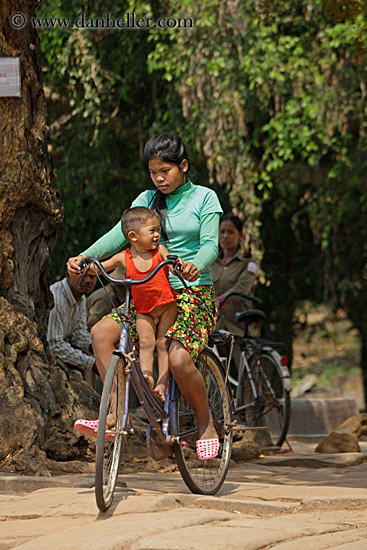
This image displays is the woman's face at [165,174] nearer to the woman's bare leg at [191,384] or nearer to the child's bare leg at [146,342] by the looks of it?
the child's bare leg at [146,342]

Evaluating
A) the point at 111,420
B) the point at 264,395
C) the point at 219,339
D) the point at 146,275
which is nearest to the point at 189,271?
the point at 146,275

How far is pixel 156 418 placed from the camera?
477 centimetres

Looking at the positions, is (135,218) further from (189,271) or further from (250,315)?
(250,315)

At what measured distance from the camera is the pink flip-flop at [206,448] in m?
4.84

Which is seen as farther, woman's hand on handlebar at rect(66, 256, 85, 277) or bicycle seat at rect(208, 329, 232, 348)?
bicycle seat at rect(208, 329, 232, 348)

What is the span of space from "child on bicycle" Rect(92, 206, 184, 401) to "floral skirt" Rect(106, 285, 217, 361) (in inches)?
2.6

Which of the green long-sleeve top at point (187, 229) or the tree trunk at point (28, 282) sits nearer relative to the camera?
the green long-sleeve top at point (187, 229)

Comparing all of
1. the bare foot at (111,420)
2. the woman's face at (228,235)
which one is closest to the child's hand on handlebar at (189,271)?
the bare foot at (111,420)

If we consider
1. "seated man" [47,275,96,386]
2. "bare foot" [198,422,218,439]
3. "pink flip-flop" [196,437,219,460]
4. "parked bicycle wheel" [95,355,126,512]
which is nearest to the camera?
"parked bicycle wheel" [95,355,126,512]

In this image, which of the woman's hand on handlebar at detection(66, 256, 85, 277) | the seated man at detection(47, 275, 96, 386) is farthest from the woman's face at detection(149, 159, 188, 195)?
the seated man at detection(47, 275, 96, 386)

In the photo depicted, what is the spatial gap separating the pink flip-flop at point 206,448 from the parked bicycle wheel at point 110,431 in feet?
1.69

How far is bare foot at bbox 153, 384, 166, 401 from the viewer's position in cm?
473

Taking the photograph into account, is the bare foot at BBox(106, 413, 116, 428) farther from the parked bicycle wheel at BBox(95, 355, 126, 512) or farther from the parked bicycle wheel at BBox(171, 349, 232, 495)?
the parked bicycle wheel at BBox(171, 349, 232, 495)

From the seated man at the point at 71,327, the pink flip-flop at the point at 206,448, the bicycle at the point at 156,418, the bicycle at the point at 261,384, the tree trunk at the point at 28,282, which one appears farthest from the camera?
the bicycle at the point at 261,384
